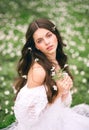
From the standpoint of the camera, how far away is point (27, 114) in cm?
571

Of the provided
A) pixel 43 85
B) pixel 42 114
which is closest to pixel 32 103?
pixel 43 85

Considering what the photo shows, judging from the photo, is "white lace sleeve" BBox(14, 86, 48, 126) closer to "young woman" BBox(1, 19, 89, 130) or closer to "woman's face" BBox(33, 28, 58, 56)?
"young woman" BBox(1, 19, 89, 130)

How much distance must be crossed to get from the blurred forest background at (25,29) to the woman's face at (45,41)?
2287 millimetres

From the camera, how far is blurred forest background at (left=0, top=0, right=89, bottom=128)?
28.8ft

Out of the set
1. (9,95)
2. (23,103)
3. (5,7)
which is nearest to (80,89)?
(9,95)

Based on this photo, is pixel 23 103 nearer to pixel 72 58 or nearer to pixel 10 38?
pixel 72 58

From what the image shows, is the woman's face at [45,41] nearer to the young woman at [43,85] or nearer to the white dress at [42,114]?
the young woman at [43,85]

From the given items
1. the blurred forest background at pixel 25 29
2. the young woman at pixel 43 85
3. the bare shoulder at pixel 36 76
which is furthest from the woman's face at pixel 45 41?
the blurred forest background at pixel 25 29

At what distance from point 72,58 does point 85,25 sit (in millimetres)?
2030

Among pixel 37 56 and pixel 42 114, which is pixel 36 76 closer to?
pixel 37 56

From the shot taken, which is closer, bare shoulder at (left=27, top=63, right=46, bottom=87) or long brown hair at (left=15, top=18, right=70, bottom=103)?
bare shoulder at (left=27, top=63, right=46, bottom=87)

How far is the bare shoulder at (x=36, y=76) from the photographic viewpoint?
5637 mm

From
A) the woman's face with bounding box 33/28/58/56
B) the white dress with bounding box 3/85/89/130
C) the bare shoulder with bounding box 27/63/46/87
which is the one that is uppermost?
the woman's face with bounding box 33/28/58/56

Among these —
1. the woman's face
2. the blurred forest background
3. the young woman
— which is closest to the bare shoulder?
the young woman
